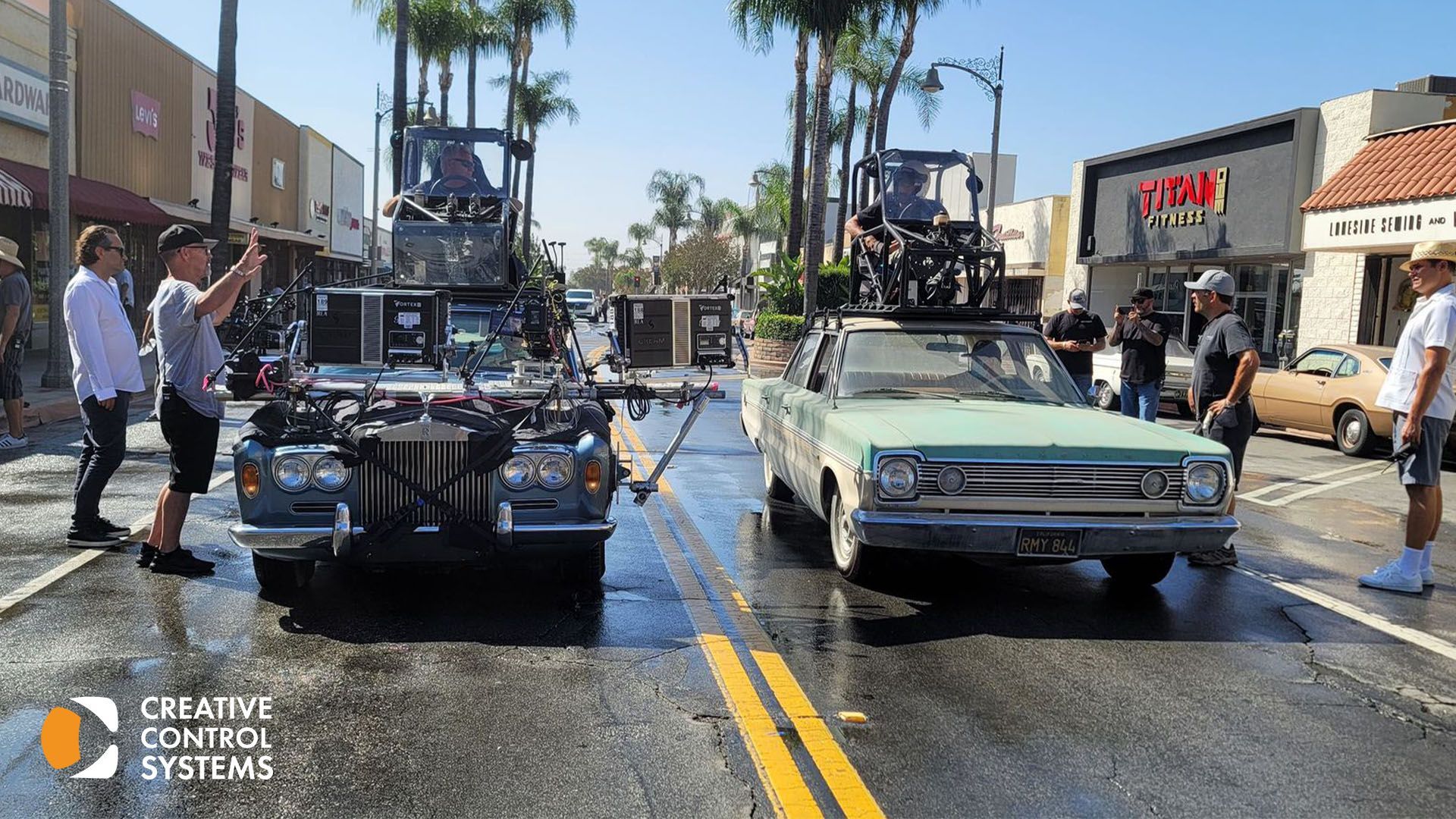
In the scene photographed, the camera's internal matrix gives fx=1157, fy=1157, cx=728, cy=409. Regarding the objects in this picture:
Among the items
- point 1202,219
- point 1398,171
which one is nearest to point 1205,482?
point 1398,171

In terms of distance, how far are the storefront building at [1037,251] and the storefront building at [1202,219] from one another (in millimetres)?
3486

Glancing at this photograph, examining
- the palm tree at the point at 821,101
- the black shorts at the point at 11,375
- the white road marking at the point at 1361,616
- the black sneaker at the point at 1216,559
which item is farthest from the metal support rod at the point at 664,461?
the palm tree at the point at 821,101

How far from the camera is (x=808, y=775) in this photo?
3.90 meters

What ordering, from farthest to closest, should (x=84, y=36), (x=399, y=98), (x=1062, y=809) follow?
(x=399, y=98)
(x=84, y=36)
(x=1062, y=809)

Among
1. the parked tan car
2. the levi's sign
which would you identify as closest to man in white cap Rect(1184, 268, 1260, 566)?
the parked tan car

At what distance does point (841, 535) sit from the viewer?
21.5 feet

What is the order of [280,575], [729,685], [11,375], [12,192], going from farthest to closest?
[12,192] → [11,375] → [280,575] → [729,685]

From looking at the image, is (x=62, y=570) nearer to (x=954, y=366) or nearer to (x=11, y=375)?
(x=954, y=366)

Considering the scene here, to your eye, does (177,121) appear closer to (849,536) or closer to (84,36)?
(84,36)

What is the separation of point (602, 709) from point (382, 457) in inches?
71.9

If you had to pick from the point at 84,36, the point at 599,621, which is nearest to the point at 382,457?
the point at 599,621

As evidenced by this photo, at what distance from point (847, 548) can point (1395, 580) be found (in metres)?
3.27

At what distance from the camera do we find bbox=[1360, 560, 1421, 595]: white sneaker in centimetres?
674

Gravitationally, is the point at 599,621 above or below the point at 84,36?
below
